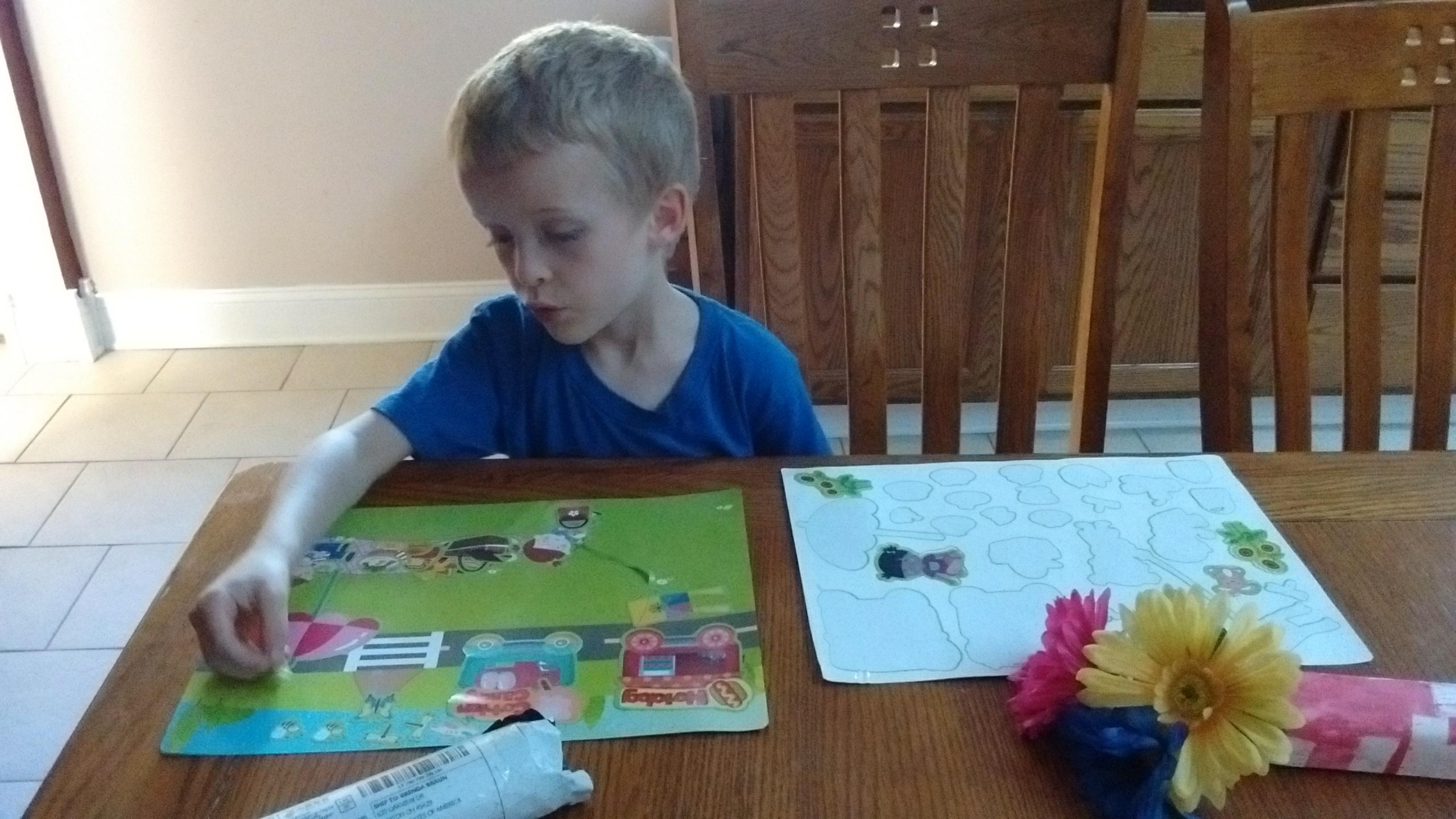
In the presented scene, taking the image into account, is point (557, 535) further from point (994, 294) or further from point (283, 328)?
point (283, 328)

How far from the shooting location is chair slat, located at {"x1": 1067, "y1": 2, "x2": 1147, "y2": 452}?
91 centimetres

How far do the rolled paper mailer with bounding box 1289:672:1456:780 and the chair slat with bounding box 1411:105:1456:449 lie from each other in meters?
0.49

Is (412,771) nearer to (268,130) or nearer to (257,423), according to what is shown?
(257,423)

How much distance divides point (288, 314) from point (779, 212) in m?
1.90

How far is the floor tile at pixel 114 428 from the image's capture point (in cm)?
209

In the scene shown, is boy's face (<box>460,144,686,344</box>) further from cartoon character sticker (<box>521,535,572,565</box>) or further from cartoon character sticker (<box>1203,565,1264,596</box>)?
cartoon character sticker (<box>1203,565,1264,596</box>)

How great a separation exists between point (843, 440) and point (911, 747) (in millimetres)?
1589

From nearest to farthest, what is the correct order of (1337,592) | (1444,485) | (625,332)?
(1337,592) → (1444,485) → (625,332)

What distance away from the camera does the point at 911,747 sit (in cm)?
54

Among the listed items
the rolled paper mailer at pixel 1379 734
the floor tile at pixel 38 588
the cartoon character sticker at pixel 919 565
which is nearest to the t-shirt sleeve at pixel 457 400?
the cartoon character sticker at pixel 919 565

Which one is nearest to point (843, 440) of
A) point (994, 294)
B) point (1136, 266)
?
point (994, 294)

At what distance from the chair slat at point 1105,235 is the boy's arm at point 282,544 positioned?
578mm

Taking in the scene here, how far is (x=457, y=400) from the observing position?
2.87 feet

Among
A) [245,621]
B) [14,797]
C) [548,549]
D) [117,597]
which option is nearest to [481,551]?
[548,549]
